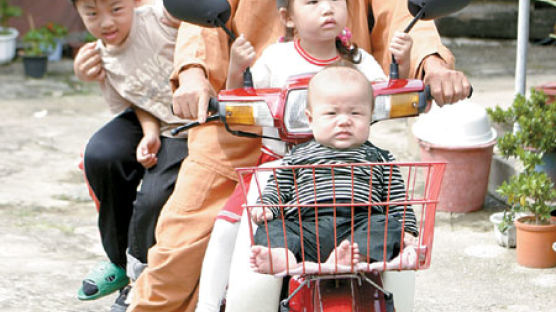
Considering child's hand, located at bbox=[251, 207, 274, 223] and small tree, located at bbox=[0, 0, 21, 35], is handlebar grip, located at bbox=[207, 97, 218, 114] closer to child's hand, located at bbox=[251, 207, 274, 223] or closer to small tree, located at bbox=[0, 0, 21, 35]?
child's hand, located at bbox=[251, 207, 274, 223]

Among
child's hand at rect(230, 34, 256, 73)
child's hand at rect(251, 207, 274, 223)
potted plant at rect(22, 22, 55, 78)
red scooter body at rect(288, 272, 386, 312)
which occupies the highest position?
child's hand at rect(230, 34, 256, 73)

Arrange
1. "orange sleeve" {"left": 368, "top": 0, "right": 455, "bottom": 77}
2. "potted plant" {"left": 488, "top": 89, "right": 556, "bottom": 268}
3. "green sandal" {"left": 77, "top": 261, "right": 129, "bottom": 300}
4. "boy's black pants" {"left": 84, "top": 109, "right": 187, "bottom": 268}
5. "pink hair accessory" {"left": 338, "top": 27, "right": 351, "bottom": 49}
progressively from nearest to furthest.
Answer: "pink hair accessory" {"left": 338, "top": 27, "right": 351, "bottom": 49} → "orange sleeve" {"left": 368, "top": 0, "right": 455, "bottom": 77} → "boy's black pants" {"left": 84, "top": 109, "right": 187, "bottom": 268} → "green sandal" {"left": 77, "top": 261, "right": 129, "bottom": 300} → "potted plant" {"left": 488, "top": 89, "right": 556, "bottom": 268}

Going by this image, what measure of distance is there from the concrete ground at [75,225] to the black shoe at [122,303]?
2.04ft

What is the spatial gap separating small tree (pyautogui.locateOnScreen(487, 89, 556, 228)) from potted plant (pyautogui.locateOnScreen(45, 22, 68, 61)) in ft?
22.7

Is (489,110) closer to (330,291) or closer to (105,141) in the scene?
(105,141)

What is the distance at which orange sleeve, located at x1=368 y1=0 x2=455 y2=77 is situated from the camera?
296cm

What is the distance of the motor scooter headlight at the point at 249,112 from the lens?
2.63 meters

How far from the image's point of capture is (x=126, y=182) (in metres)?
3.62

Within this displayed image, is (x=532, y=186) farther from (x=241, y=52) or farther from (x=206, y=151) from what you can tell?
(x=241, y=52)

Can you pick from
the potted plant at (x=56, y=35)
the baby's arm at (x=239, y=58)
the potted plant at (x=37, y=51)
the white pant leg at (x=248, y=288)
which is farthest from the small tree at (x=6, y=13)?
the white pant leg at (x=248, y=288)

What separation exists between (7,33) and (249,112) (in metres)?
8.98

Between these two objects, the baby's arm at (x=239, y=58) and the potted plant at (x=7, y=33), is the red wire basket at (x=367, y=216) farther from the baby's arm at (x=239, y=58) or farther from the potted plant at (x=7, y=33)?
the potted plant at (x=7, y=33)

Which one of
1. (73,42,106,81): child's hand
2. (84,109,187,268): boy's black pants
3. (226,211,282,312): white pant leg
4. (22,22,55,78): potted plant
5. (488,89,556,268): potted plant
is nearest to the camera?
(226,211,282,312): white pant leg

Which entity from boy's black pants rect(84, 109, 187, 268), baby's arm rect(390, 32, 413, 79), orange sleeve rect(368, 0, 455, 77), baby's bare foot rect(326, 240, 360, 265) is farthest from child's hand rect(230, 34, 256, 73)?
boy's black pants rect(84, 109, 187, 268)
